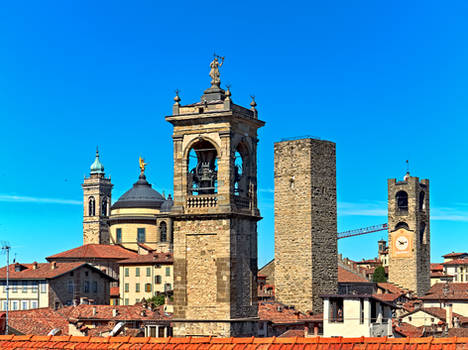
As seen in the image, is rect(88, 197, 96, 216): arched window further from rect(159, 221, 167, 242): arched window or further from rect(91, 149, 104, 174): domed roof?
rect(159, 221, 167, 242): arched window

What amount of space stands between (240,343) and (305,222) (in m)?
57.3

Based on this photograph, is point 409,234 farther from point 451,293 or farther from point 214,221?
point 214,221

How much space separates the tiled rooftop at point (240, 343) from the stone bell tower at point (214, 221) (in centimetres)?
1776

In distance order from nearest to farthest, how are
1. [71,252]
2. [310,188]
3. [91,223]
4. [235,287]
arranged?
1. [235,287]
2. [310,188]
3. [71,252]
4. [91,223]

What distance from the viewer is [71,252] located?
111500mm

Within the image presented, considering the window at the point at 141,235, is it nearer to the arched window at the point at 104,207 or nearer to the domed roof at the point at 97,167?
the arched window at the point at 104,207

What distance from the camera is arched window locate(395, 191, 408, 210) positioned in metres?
123

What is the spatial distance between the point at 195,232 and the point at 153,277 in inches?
2452

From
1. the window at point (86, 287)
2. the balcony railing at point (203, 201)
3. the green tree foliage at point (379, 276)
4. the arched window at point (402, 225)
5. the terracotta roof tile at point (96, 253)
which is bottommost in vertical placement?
the window at point (86, 287)

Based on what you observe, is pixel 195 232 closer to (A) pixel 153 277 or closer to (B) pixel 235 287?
(B) pixel 235 287

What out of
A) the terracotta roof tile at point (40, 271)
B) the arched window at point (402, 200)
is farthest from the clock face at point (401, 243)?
the terracotta roof tile at point (40, 271)

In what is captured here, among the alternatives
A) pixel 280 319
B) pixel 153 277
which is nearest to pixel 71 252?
pixel 153 277

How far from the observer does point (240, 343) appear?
2212 cm

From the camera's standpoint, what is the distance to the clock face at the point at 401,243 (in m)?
121
